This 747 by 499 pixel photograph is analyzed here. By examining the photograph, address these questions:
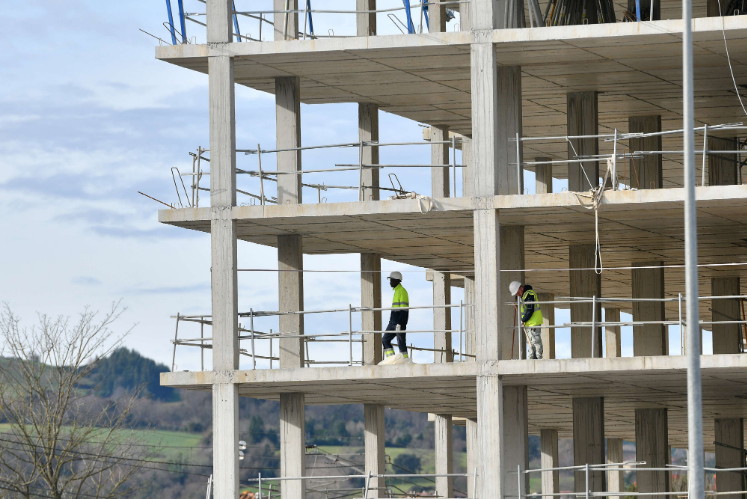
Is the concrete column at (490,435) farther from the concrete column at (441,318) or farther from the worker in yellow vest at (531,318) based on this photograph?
the concrete column at (441,318)

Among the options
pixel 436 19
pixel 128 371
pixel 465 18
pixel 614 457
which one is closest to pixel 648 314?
pixel 436 19

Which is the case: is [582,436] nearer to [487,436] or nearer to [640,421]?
[640,421]

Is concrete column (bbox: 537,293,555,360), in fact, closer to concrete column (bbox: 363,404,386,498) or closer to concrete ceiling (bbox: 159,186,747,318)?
concrete ceiling (bbox: 159,186,747,318)

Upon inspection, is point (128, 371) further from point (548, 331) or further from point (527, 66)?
point (527, 66)

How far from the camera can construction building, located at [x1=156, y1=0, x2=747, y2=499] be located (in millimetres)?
24141

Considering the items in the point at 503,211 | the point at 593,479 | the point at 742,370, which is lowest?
the point at 593,479

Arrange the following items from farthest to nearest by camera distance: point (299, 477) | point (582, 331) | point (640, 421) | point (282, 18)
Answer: point (640, 421)
point (582, 331)
point (282, 18)
point (299, 477)

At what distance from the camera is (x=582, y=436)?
100ft

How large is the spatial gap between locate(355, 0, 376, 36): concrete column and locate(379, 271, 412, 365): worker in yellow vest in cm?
609

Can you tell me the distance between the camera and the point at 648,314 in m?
31.2

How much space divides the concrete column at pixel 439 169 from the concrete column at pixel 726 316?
25.6 feet

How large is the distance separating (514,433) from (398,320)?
3243mm

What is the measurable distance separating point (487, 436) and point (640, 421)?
11.2m

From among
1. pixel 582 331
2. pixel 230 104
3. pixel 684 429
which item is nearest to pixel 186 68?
pixel 230 104
